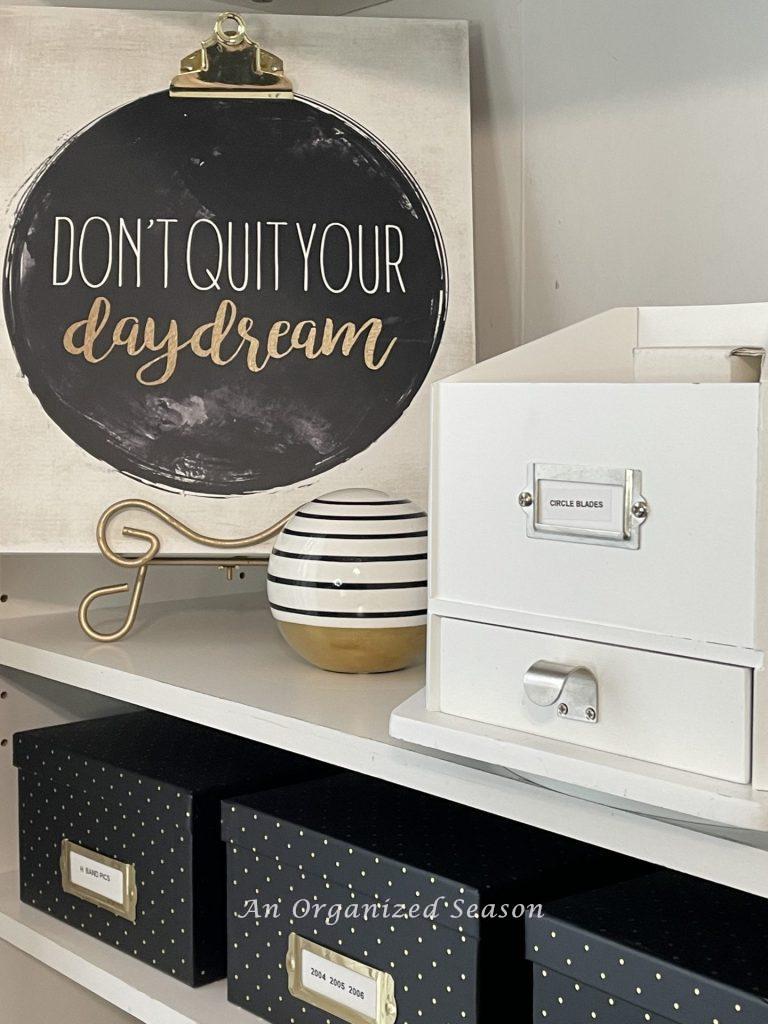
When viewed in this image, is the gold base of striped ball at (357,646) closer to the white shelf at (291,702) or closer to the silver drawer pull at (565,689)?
the white shelf at (291,702)

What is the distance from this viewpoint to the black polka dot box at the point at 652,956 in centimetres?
65

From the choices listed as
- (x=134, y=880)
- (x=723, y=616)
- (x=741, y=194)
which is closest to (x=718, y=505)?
(x=723, y=616)

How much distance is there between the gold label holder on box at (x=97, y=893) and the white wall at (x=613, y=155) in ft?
1.90

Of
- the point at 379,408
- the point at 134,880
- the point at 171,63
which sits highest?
the point at 171,63

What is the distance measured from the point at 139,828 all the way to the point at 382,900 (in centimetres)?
27

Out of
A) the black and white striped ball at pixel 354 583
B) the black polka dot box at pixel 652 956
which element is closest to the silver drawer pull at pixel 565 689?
the black polka dot box at pixel 652 956

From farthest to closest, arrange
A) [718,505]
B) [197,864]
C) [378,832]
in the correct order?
[197,864] → [378,832] → [718,505]

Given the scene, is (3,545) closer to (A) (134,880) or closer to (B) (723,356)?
(A) (134,880)

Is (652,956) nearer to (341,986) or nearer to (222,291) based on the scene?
(341,986)

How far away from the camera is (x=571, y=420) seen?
633mm

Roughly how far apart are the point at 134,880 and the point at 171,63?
0.69 metres

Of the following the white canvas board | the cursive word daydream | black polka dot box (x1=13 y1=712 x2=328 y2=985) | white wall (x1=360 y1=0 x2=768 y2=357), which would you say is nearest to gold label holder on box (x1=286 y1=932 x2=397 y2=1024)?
black polka dot box (x1=13 y1=712 x2=328 y2=985)

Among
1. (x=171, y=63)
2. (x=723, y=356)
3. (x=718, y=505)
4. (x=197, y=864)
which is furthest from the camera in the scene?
(x=171, y=63)

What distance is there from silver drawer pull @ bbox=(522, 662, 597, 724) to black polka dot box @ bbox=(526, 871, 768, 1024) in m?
0.15
